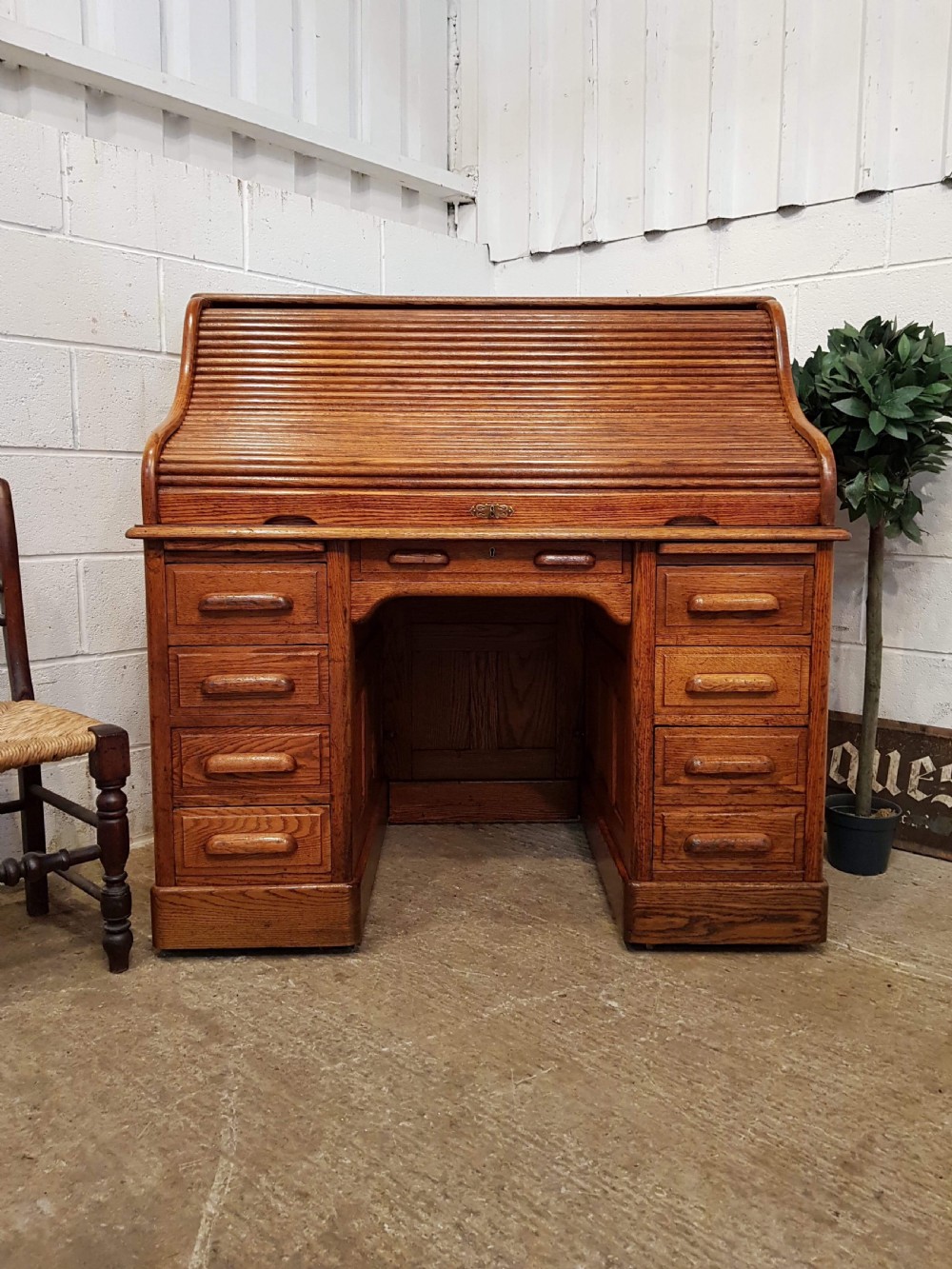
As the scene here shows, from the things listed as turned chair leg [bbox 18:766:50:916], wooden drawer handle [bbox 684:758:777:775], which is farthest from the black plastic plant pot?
turned chair leg [bbox 18:766:50:916]

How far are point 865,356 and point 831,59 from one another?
97 cm

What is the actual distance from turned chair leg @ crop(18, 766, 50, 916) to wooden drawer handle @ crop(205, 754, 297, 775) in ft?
1.65

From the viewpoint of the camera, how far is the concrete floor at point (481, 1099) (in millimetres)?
1342

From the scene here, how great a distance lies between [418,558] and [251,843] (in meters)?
0.71

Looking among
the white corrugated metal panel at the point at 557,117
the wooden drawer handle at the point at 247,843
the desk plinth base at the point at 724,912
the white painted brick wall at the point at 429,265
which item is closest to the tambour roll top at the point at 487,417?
the wooden drawer handle at the point at 247,843

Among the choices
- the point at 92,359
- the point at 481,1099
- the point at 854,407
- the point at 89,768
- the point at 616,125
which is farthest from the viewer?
the point at 616,125

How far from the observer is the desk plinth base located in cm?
214

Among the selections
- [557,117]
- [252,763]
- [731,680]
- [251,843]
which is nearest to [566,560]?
[731,680]

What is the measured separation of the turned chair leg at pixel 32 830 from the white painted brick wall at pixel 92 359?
0.27 metres

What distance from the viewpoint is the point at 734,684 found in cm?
209

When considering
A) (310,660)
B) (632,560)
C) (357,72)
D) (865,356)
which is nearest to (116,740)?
(310,660)

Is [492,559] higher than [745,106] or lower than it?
lower

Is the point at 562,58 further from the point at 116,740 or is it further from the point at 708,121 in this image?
the point at 116,740

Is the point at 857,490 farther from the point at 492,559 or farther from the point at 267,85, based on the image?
the point at 267,85
